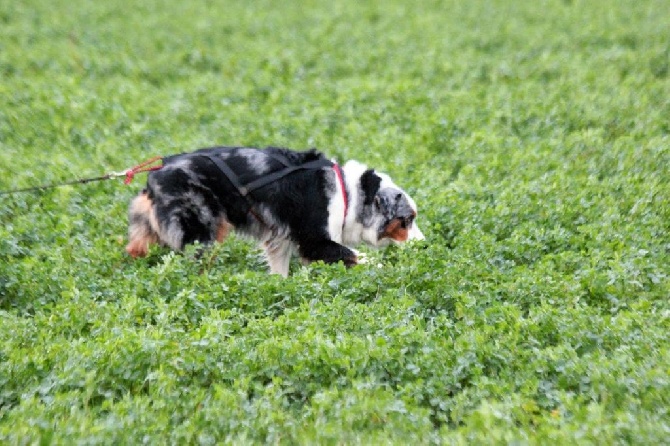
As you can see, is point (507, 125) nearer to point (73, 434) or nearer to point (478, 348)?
point (478, 348)

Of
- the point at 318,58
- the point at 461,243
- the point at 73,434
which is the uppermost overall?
the point at 73,434

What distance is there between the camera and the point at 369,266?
18.9 feet

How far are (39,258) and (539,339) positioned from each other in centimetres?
366

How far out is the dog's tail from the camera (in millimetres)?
6203

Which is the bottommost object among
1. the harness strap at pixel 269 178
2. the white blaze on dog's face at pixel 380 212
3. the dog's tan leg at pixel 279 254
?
the dog's tan leg at pixel 279 254

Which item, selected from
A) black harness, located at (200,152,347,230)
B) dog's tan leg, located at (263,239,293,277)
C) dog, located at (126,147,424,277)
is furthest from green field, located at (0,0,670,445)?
black harness, located at (200,152,347,230)

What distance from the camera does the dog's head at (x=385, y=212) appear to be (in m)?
6.26

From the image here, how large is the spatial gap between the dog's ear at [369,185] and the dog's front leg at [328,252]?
0.42m

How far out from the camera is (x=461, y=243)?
6.26 m

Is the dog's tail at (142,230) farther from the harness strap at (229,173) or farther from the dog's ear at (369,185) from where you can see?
the dog's ear at (369,185)

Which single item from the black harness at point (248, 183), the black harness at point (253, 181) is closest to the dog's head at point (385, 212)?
the black harness at point (253, 181)

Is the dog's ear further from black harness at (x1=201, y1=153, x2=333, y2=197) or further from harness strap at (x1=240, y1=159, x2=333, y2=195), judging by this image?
black harness at (x1=201, y1=153, x2=333, y2=197)

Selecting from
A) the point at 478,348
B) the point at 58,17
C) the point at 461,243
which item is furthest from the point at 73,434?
the point at 58,17

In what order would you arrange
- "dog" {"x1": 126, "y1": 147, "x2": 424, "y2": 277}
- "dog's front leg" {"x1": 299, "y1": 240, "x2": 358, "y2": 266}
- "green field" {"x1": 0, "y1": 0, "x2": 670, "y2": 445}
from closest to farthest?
"green field" {"x1": 0, "y1": 0, "x2": 670, "y2": 445} < "dog" {"x1": 126, "y1": 147, "x2": 424, "y2": 277} < "dog's front leg" {"x1": 299, "y1": 240, "x2": 358, "y2": 266}
